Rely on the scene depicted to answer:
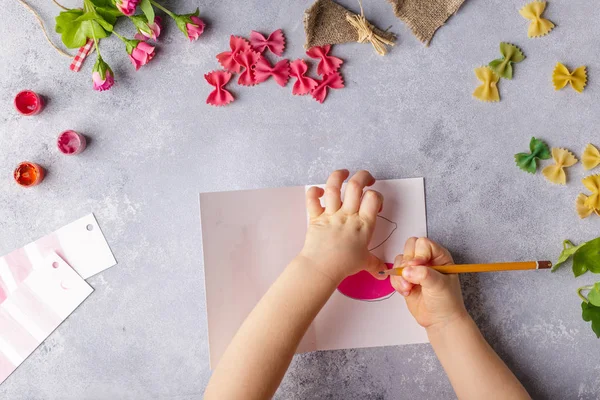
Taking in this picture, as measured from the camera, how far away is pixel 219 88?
91cm

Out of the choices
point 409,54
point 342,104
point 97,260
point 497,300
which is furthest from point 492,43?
point 97,260

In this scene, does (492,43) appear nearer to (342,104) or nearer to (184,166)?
(342,104)

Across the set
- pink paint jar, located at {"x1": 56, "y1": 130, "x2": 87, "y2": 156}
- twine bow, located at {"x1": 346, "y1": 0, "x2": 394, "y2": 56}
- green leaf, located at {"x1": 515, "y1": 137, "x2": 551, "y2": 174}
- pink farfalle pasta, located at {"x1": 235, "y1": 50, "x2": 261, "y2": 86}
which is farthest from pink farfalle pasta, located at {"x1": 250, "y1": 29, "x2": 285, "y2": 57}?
green leaf, located at {"x1": 515, "y1": 137, "x2": 551, "y2": 174}

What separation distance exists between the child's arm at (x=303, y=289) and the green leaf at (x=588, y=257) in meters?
0.34

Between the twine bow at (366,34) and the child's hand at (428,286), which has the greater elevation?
the twine bow at (366,34)

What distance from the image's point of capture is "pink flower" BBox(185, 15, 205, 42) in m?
0.89

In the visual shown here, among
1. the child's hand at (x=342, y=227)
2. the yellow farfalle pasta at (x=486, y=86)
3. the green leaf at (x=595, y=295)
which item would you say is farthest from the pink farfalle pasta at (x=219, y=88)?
the green leaf at (x=595, y=295)

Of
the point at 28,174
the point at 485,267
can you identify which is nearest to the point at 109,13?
the point at 28,174

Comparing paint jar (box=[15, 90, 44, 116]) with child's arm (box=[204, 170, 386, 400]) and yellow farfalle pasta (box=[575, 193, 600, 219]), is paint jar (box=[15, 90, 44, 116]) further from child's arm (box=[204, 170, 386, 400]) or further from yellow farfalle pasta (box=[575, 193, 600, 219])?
yellow farfalle pasta (box=[575, 193, 600, 219])

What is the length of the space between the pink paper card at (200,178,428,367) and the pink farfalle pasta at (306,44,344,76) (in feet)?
0.69

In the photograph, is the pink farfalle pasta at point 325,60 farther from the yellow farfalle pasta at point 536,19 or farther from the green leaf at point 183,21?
the yellow farfalle pasta at point 536,19

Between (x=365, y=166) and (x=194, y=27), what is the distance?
1.24 feet

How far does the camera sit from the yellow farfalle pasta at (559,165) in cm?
91

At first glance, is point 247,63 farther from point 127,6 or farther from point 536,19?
point 536,19
